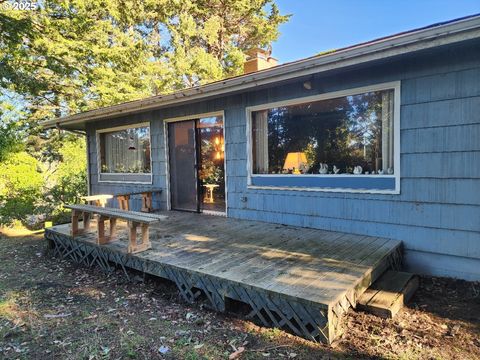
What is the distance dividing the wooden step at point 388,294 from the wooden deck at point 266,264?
0.08 m

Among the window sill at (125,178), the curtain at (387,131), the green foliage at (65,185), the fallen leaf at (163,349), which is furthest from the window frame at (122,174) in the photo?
the fallen leaf at (163,349)

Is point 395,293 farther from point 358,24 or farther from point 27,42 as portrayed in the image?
point 358,24

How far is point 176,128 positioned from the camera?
6402 millimetres

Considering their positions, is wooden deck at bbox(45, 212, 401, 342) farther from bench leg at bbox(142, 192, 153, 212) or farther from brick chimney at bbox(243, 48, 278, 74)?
brick chimney at bbox(243, 48, 278, 74)

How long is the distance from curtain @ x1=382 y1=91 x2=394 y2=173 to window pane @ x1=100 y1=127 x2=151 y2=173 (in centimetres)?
473

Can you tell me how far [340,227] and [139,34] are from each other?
14.4 m

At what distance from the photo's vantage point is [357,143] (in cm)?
411

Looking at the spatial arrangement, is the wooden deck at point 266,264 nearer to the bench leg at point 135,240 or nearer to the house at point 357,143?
the bench leg at point 135,240

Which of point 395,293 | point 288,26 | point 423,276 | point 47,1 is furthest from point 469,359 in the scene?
point 288,26

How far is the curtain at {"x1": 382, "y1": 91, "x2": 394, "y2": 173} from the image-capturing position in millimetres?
3797

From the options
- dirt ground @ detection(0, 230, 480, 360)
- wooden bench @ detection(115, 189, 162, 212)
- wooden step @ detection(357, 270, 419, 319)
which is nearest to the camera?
dirt ground @ detection(0, 230, 480, 360)

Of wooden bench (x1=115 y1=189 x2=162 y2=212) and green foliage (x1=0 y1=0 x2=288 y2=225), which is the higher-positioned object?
green foliage (x1=0 y1=0 x2=288 y2=225)

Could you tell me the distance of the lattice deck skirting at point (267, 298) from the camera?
2342 millimetres

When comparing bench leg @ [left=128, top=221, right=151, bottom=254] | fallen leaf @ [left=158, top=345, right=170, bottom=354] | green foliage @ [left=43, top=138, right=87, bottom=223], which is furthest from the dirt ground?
green foliage @ [left=43, top=138, right=87, bottom=223]
